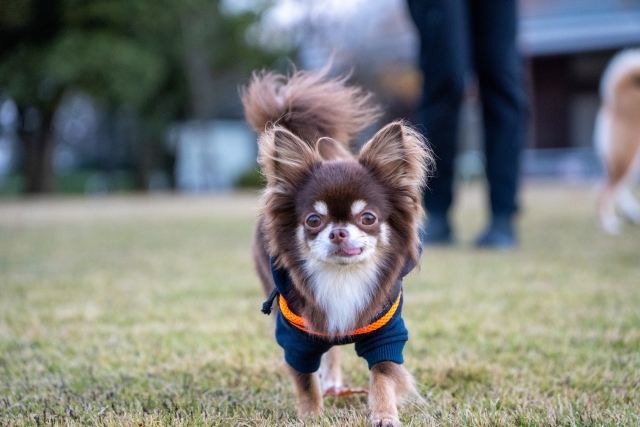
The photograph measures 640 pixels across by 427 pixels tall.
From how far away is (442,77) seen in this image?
494 centimetres

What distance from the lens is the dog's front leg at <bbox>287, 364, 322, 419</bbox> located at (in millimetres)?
2156

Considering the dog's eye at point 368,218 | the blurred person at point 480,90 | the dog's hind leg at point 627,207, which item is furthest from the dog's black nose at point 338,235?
→ the dog's hind leg at point 627,207

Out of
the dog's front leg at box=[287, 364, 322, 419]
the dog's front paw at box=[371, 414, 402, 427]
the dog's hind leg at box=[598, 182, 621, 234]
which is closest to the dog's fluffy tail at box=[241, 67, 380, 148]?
the dog's front leg at box=[287, 364, 322, 419]

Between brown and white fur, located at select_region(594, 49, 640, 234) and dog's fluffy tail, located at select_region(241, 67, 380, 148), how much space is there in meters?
4.99

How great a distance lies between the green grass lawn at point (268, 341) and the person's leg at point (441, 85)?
0.48m

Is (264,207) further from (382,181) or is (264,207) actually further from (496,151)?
(496,151)

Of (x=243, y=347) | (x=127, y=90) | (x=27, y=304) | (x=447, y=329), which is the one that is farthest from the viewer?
(x=127, y=90)

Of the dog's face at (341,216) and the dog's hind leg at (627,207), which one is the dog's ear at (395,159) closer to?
the dog's face at (341,216)

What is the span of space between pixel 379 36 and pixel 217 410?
24053 millimetres

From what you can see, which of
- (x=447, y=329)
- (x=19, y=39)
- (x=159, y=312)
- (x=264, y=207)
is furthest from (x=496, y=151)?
(x=19, y=39)

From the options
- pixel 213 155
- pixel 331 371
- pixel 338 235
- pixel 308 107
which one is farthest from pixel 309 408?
pixel 213 155

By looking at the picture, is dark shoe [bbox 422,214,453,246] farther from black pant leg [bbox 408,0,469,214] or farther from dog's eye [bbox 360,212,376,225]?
dog's eye [bbox 360,212,376,225]

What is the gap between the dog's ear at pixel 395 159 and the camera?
86.4 inches

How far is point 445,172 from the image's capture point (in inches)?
210
